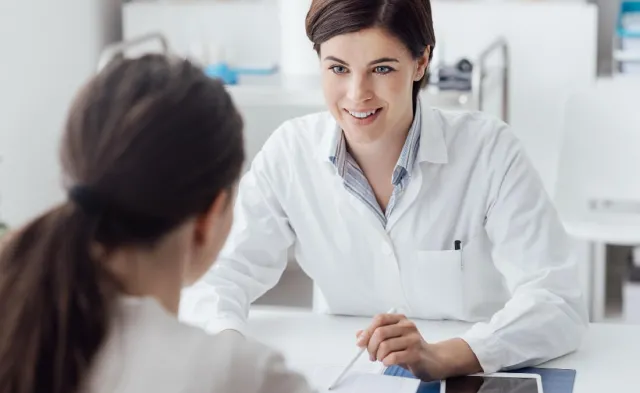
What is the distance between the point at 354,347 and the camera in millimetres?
1575

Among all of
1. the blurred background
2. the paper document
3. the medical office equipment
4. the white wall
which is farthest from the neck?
the medical office equipment

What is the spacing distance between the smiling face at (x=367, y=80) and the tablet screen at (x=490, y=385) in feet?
1.49

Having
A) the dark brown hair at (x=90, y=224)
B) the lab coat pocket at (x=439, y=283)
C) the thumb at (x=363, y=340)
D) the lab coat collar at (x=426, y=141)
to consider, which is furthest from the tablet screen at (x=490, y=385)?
the dark brown hair at (x=90, y=224)

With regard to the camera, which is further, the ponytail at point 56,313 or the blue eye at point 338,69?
the blue eye at point 338,69

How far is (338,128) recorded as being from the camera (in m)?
1.78

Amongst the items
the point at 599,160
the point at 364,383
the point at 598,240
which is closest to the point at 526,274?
the point at 364,383

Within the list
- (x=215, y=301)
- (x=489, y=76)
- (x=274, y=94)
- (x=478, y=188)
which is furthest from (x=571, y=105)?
(x=215, y=301)

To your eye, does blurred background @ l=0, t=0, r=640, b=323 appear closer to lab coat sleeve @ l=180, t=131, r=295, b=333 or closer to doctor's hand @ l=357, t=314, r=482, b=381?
lab coat sleeve @ l=180, t=131, r=295, b=333

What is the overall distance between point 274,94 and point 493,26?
0.89m

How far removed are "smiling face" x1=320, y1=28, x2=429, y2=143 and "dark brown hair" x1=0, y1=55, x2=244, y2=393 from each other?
0.79 m

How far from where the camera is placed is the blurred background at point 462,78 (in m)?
3.20

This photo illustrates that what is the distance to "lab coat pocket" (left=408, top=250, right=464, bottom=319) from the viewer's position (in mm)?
1735

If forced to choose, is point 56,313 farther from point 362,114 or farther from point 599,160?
point 599,160

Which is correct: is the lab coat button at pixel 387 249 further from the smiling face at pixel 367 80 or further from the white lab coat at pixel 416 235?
the smiling face at pixel 367 80
